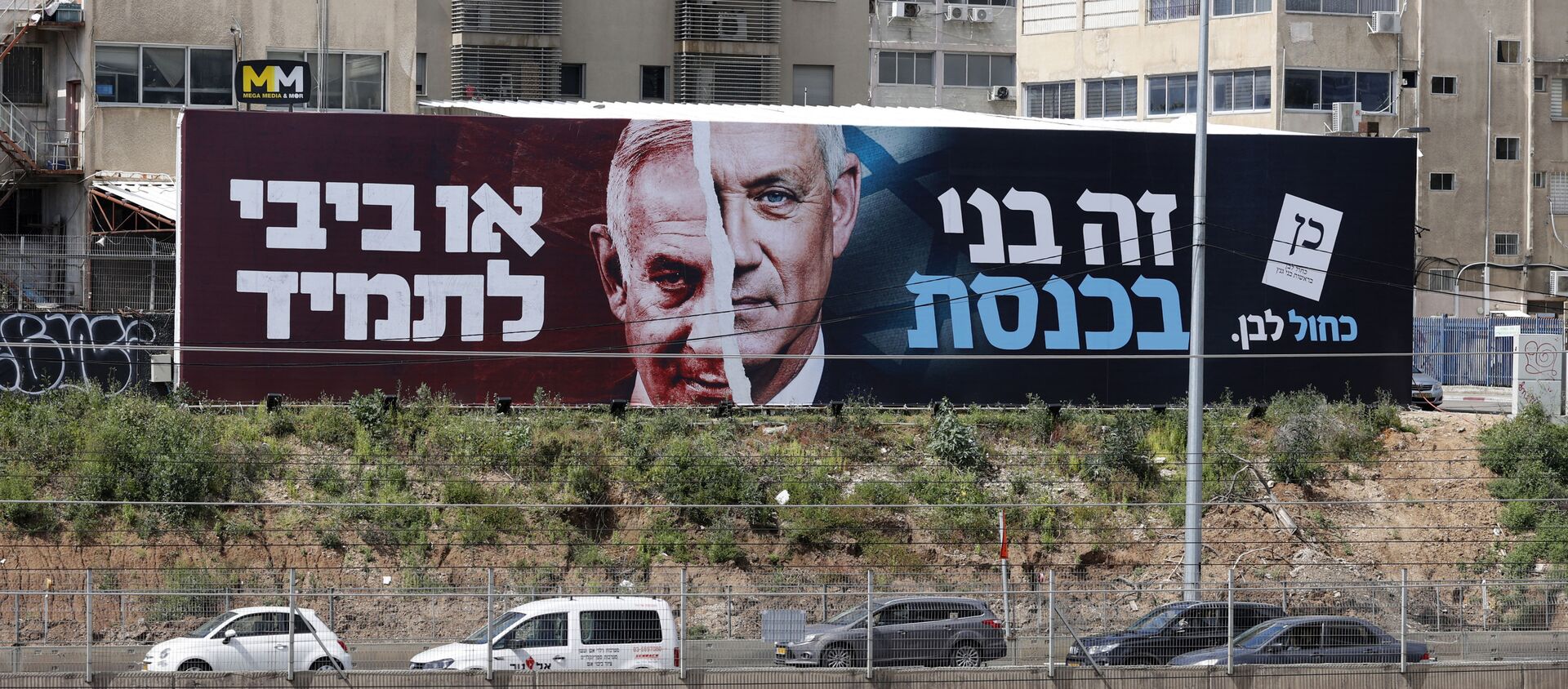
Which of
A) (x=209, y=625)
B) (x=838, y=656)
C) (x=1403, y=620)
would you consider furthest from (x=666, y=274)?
(x=1403, y=620)

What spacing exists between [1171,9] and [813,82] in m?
15.3

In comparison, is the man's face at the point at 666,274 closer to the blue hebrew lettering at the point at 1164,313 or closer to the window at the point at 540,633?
the blue hebrew lettering at the point at 1164,313

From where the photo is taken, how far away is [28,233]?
46.2 meters

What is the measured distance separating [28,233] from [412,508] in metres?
17.9

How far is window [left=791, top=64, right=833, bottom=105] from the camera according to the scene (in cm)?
6206

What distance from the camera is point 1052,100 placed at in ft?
227

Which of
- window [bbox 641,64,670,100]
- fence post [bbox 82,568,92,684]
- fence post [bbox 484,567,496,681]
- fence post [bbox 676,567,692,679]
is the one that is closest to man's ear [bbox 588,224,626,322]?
fence post [bbox 484,567,496,681]

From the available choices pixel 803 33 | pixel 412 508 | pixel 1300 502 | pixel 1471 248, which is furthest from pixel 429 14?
pixel 1471 248

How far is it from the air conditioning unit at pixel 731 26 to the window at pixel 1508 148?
3268cm

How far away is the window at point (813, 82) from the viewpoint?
62062 mm

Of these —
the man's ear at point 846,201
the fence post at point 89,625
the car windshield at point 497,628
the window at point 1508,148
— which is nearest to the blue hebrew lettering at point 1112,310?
the man's ear at point 846,201

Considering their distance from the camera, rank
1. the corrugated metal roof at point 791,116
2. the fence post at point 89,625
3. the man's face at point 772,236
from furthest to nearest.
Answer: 1. the corrugated metal roof at point 791,116
2. the man's face at point 772,236
3. the fence post at point 89,625

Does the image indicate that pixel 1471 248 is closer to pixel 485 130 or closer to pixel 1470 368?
pixel 1470 368

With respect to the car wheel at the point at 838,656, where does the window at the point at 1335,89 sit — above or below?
above
